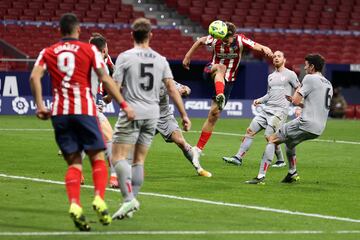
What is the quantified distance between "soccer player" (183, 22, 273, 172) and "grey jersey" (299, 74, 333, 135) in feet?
10.1

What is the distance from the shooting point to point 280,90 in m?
19.7

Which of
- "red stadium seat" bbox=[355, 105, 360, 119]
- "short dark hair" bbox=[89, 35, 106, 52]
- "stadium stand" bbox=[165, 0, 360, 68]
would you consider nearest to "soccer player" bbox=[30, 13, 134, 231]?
"short dark hair" bbox=[89, 35, 106, 52]

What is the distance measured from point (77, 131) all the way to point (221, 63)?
337 inches

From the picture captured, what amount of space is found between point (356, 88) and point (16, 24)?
43.9 ft

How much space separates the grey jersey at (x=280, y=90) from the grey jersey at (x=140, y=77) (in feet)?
25.7

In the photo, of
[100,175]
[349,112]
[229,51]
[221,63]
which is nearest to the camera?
[100,175]

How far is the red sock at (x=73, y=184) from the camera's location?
35.1 ft

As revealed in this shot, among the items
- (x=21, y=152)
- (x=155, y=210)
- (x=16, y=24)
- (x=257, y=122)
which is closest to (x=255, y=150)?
(x=257, y=122)

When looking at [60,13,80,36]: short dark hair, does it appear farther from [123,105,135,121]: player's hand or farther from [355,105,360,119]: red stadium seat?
[355,105,360,119]: red stadium seat

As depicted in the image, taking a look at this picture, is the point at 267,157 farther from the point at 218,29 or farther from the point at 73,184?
the point at 73,184

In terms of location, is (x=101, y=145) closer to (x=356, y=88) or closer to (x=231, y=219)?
(x=231, y=219)

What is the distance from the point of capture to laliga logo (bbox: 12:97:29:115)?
1305 inches

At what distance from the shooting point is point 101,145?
11.1 meters

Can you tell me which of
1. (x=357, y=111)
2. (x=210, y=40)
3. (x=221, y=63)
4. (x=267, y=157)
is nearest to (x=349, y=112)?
(x=357, y=111)
